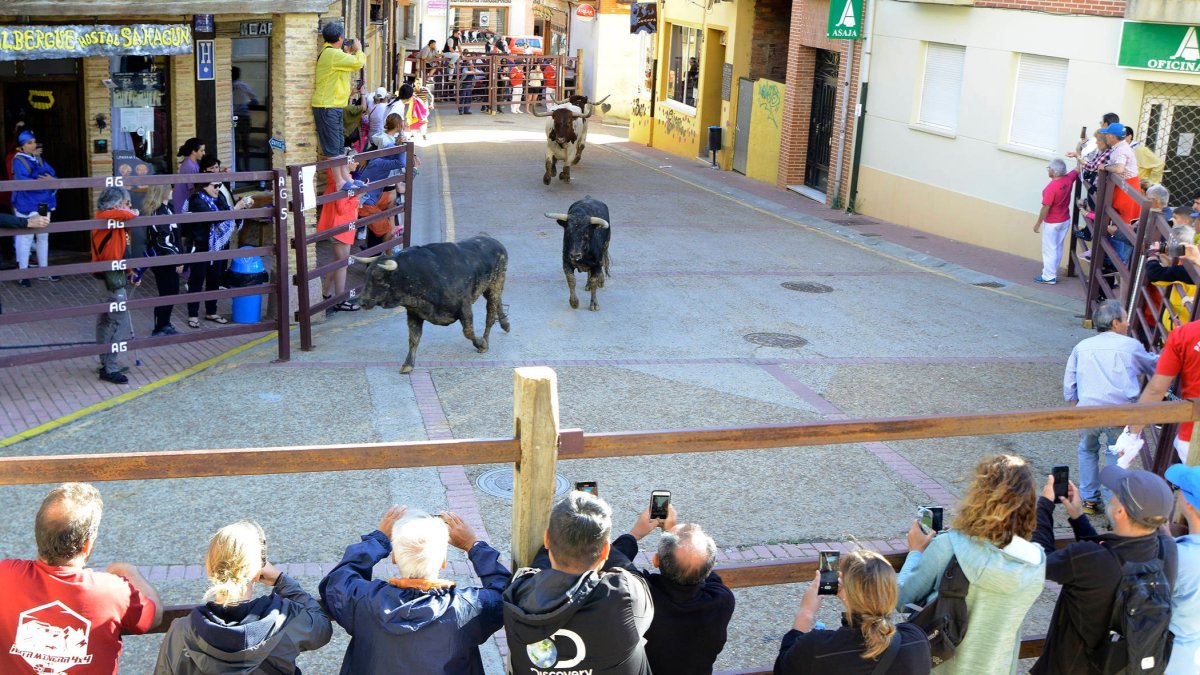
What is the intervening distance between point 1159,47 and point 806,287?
583 centimetres

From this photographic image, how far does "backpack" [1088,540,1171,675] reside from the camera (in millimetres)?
4520

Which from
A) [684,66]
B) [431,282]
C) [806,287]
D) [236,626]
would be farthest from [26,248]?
[684,66]

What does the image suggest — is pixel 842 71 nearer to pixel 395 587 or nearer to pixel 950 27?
pixel 950 27

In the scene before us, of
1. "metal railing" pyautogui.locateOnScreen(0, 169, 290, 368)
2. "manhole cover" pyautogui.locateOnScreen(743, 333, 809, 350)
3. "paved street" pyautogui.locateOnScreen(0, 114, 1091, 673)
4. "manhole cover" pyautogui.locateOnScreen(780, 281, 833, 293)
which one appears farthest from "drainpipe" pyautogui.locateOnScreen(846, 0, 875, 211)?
"metal railing" pyautogui.locateOnScreen(0, 169, 290, 368)

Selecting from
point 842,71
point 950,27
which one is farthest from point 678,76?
point 950,27

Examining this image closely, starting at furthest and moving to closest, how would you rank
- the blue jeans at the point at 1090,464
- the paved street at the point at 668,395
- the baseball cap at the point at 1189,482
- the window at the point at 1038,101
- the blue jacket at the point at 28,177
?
the window at the point at 1038,101 < the blue jacket at the point at 28,177 < the blue jeans at the point at 1090,464 < the paved street at the point at 668,395 < the baseball cap at the point at 1189,482

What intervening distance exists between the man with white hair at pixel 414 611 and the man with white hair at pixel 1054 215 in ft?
47.1

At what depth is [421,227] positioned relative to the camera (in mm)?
19391

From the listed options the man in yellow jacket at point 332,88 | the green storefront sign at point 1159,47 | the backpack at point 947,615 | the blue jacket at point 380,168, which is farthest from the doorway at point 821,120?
the backpack at point 947,615

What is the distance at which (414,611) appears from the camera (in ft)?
13.4

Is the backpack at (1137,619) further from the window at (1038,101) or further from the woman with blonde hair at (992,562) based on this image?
the window at (1038,101)

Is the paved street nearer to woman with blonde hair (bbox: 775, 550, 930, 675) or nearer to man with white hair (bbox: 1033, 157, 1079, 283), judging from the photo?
man with white hair (bbox: 1033, 157, 1079, 283)

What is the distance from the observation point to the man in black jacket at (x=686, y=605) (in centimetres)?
430

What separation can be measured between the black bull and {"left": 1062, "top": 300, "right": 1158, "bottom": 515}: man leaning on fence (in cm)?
564
